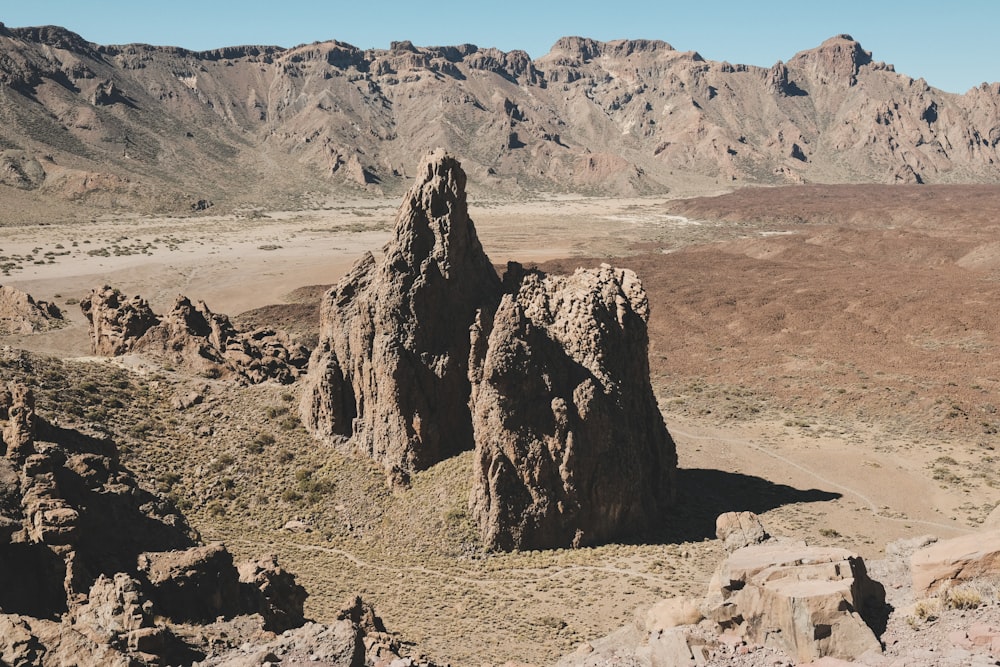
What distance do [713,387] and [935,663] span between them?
4783cm

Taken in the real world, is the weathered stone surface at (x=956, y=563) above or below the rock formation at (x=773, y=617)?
above

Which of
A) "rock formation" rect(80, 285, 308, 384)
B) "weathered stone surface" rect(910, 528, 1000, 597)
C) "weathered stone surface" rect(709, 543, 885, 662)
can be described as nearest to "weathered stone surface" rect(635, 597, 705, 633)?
"weathered stone surface" rect(709, 543, 885, 662)

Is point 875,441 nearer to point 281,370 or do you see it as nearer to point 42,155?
point 281,370

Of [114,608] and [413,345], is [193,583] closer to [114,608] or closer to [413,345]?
[114,608]

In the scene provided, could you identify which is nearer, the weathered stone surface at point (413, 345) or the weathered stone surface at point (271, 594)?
the weathered stone surface at point (271, 594)

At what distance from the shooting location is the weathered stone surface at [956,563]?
47.5 ft

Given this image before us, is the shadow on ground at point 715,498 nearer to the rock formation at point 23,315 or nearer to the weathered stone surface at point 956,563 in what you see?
the weathered stone surface at point 956,563

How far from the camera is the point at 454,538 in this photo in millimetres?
29125

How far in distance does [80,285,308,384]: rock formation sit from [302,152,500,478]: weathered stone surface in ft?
33.0

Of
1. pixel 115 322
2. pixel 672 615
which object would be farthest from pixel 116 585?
pixel 115 322

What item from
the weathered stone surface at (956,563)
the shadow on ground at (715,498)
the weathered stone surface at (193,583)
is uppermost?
the weathered stone surface at (956,563)

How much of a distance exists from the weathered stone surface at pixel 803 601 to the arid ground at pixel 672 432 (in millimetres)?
8362

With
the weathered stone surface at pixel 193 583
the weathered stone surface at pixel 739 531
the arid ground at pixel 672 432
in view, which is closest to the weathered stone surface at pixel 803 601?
the weathered stone surface at pixel 739 531

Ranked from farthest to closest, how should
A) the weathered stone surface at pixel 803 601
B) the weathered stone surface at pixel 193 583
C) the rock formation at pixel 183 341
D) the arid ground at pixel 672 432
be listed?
the rock formation at pixel 183 341, the arid ground at pixel 672 432, the weathered stone surface at pixel 193 583, the weathered stone surface at pixel 803 601
